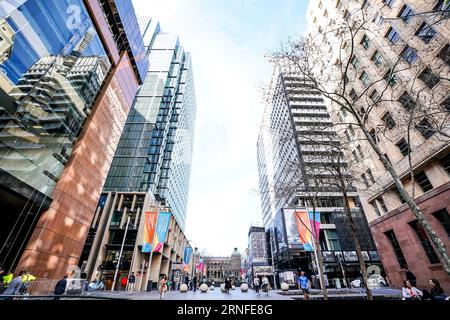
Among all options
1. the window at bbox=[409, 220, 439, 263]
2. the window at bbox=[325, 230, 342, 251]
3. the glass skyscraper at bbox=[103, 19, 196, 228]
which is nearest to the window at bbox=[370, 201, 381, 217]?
the window at bbox=[409, 220, 439, 263]

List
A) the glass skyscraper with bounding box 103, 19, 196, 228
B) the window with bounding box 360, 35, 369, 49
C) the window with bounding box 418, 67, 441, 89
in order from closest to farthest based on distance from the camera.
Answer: the window with bounding box 418, 67, 441, 89
the window with bounding box 360, 35, 369, 49
the glass skyscraper with bounding box 103, 19, 196, 228

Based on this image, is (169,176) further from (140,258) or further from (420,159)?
(420,159)

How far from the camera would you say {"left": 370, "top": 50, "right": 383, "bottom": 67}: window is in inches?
824

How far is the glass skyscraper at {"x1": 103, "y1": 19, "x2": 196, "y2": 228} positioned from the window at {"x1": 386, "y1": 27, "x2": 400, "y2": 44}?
58.4 meters

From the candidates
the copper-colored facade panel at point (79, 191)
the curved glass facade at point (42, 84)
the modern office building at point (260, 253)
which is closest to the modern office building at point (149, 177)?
the copper-colored facade panel at point (79, 191)

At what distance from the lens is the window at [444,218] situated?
14.9 m

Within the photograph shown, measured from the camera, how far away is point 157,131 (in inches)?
3044

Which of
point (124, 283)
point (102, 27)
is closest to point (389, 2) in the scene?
point (102, 27)

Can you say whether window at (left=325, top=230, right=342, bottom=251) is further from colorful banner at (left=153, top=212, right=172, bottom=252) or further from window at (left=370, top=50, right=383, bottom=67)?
colorful banner at (left=153, top=212, right=172, bottom=252)

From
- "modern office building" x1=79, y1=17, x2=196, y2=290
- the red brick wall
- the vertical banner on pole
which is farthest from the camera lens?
"modern office building" x1=79, y1=17, x2=196, y2=290

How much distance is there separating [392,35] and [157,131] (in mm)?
71776

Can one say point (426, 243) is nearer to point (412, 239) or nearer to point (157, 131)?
point (412, 239)
